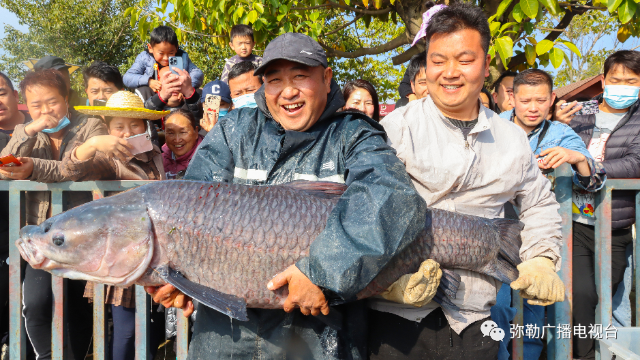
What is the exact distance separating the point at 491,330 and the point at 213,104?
12.7 feet

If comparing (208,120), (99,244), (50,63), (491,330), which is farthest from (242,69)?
(491,330)

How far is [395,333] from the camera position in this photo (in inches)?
93.4

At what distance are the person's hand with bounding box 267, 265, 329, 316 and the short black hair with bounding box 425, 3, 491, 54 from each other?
4.69 feet

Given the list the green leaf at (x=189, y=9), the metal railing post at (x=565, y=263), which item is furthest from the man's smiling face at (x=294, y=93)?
the green leaf at (x=189, y=9)

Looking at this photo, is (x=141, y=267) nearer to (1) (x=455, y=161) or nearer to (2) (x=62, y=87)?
(1) (x=455, y=161)

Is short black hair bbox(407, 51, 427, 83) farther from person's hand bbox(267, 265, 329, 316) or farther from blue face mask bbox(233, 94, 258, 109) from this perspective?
person's hand bbox(267, 265, 329, 316)

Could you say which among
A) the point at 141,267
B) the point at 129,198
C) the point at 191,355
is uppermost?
the point at 129,198

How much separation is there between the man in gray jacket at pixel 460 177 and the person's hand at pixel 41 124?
113 inches

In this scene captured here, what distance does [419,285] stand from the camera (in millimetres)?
2029

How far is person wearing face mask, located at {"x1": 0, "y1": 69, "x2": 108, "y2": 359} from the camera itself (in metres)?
3.17

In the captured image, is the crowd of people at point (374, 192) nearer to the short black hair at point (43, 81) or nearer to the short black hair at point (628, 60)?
the short black hair at point (43, 81)

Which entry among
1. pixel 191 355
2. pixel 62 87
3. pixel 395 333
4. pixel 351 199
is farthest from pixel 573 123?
pixel 62 87

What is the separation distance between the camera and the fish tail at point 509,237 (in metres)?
2.33

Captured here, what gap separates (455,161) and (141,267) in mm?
1575
